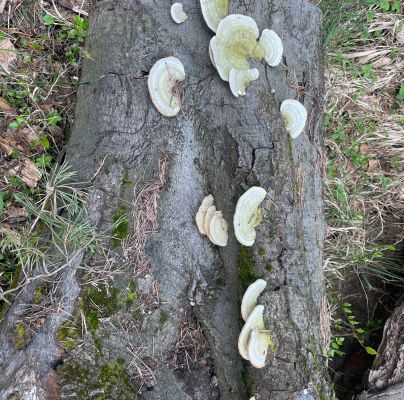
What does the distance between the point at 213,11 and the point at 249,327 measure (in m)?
2.03

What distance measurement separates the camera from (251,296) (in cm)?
266

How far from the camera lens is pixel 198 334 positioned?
2.82m

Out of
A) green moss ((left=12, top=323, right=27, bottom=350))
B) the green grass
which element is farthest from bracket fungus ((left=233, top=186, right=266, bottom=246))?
the green grass

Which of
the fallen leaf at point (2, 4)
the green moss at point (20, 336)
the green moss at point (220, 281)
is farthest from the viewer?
the fallen leaf at point (2, 4)

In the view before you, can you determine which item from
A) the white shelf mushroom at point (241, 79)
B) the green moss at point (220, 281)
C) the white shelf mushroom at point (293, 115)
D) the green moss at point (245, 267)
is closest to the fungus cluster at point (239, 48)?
the white shelf mushroom at point (241, 79)

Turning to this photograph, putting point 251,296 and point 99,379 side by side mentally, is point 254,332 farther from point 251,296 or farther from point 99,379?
point 99,379

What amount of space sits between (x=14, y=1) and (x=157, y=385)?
305 cm

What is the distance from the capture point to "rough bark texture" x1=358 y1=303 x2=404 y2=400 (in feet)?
11.5

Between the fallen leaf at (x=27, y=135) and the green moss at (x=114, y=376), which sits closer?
the green moss at (x=114, y=376)

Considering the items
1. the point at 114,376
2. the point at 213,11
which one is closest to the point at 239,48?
the point at 213,11

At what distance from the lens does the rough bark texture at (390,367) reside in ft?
11.5

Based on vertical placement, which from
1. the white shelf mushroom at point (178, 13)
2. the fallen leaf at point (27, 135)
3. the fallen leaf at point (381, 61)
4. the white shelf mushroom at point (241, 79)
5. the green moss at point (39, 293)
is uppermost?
the white shelf mushroom at point (178, 13)

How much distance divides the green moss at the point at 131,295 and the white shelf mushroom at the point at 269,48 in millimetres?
1704

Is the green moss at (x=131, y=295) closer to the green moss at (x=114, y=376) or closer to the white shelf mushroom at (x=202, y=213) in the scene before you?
the green moss at (x=114, y=376)
